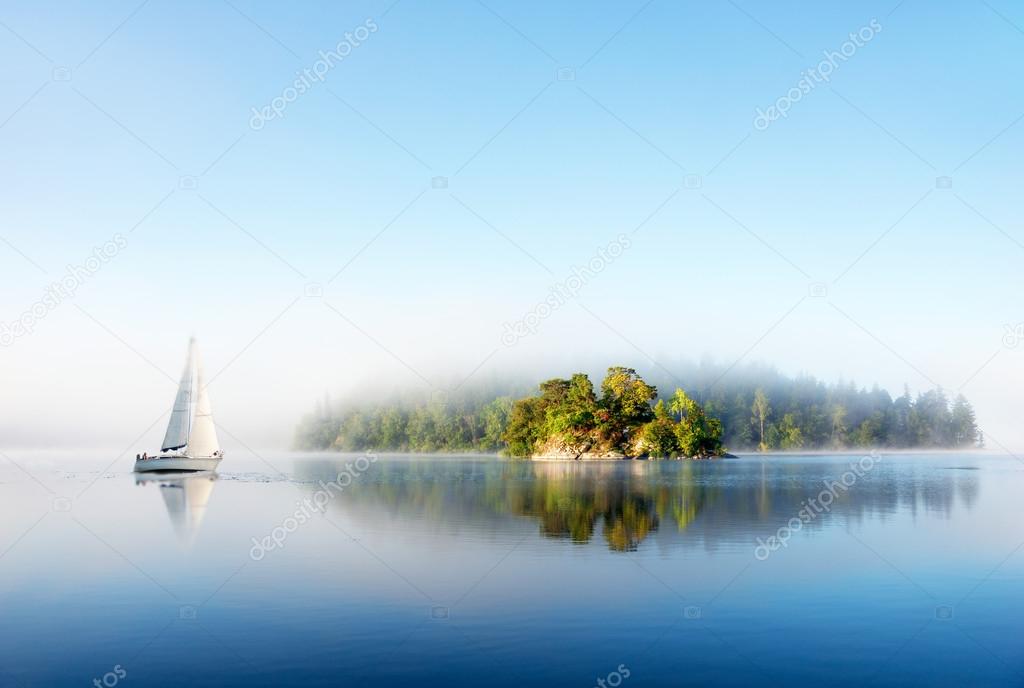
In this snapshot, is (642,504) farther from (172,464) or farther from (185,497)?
(172,464)

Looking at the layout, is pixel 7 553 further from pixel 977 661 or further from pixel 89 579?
pixel 977 661

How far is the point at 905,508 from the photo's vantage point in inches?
1763

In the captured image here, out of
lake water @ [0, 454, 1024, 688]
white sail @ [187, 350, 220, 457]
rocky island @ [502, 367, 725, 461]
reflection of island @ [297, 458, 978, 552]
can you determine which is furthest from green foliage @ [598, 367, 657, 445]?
lake water @ [0, 454, 1024, 688]

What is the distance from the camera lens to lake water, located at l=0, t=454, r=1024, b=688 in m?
15.2

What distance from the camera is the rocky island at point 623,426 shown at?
5684 inches

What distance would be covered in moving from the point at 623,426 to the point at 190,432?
8528 cm

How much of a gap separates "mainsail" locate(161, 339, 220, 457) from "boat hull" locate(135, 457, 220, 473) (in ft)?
2.72

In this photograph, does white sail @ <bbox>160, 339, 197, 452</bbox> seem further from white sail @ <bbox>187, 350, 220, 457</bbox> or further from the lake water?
the lake water

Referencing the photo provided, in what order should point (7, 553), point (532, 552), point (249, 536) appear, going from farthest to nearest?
point (249, 536) → point (7, 553) → point (532, 552)

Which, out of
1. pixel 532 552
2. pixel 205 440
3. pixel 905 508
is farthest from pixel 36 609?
pixel 205 440

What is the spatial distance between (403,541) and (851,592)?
52.9ft

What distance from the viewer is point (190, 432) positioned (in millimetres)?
80250

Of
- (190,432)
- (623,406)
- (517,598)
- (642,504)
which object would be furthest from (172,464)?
→ (623,406)

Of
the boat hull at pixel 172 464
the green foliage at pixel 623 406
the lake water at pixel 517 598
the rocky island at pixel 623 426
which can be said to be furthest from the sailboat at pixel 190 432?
the green foliage at pixel 623 406
